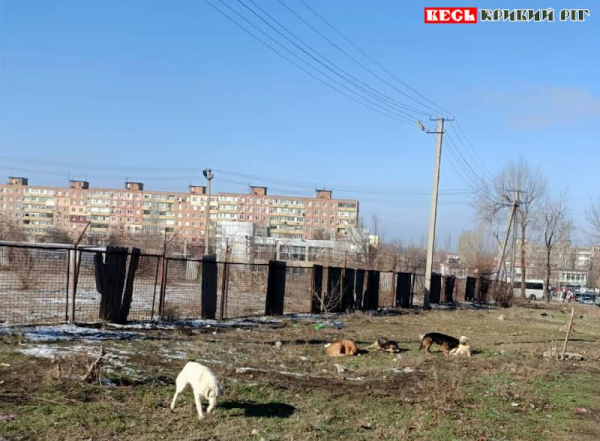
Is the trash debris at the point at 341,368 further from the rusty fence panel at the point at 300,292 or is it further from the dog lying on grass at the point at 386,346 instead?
the rusty fence panel at the point at 300,292

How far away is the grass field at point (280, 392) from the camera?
6.29 m

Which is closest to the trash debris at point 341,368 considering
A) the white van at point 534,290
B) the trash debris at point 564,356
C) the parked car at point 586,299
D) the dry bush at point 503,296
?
the trash debris at point 564,356

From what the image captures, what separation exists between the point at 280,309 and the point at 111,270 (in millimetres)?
6782

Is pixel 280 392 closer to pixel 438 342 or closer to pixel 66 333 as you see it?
pixel 66 333

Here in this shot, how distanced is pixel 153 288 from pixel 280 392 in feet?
30.1

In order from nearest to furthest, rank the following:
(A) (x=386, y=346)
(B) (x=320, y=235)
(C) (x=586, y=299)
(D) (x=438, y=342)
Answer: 1. (A) (x=386, y=346)
2. (D) (x=438, y=342)
3. (C) (x=586, y=299)
4. (B) (x=320, y=235)

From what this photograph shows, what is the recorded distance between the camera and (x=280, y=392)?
807 centimetres

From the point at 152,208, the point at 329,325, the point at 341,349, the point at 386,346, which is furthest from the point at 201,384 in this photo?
the point at 152,208

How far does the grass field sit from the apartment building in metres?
116

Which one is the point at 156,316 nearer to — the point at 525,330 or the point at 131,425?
the point at 131,425

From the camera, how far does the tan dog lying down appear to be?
11961 mm

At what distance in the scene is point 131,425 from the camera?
611cm

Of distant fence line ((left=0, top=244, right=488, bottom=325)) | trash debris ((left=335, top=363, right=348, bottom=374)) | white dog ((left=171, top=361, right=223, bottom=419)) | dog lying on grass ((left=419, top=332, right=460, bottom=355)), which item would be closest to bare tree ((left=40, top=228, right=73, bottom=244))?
distant fence line ((left=0, top=244, right=488, bottom=325))

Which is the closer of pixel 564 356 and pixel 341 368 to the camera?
Result: pixel 341 368
